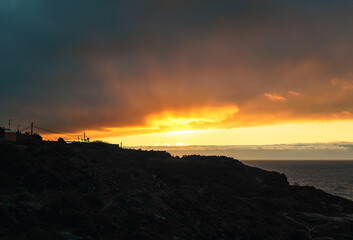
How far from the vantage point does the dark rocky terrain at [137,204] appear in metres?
26.8

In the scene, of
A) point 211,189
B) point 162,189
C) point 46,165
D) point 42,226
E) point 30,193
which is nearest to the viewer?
point 42,226

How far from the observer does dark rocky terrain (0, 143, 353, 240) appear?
2680 cm

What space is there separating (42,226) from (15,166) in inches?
559

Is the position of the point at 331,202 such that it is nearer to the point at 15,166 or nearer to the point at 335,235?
the point at 335,235

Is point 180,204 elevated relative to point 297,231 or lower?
elevated

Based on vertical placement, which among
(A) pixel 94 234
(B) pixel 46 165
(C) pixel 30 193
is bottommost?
(A) pixel 94 234

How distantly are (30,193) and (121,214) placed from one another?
942cm

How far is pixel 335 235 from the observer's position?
130 feet

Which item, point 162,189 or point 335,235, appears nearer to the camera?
point 335,235

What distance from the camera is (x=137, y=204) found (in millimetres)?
35688

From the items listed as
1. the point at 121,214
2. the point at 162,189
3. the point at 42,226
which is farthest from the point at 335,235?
the point at 42,226

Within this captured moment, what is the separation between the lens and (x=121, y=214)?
3169cm

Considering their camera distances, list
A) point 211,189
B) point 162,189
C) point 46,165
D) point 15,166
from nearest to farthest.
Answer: point 15,166, point 46,165, point 162,189, point 211,189

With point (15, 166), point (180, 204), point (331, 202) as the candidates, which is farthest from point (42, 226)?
→ point (331, 202)
